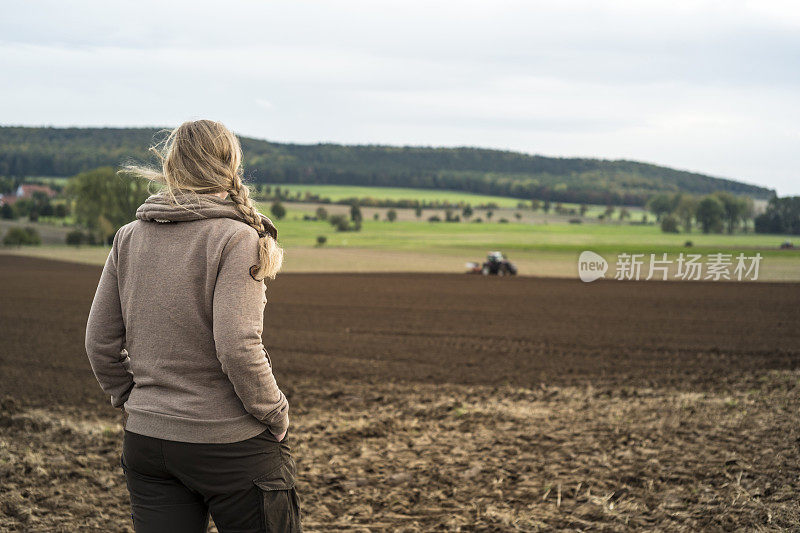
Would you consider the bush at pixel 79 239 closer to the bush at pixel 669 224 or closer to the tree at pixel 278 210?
the tree at pixel 278 210

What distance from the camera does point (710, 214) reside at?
1803cm

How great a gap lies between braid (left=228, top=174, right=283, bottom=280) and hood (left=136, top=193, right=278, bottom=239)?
0.02 meters

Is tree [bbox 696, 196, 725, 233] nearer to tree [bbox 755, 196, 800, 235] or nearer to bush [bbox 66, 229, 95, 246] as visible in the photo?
tree [bbox 755, 196, 800, 235]

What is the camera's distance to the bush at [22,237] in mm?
57594

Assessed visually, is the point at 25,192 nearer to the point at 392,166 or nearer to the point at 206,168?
the point at 392,166

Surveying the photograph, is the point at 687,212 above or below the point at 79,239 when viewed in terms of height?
above

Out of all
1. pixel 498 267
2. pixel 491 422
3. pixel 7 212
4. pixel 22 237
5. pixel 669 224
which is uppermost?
pixel 669 224

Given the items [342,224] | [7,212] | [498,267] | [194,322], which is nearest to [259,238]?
[194,322]

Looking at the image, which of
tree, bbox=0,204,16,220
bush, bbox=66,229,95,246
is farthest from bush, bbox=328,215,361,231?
tree, bbox=0,204,16,220

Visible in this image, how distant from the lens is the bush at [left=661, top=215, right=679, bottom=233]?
72.8ft

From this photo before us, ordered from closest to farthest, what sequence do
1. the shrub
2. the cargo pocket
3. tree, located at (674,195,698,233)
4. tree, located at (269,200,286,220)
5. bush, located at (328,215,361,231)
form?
the cargo pocket, tree, located at (674,195,698,233), tree, located at (269,200,286,220), the shrub, bush, located at (328,215,361,231)

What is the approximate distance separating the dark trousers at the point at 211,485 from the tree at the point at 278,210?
56.5m

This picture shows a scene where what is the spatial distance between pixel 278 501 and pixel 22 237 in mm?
63909

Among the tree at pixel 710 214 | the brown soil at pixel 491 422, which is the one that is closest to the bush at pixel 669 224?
the tree at pixel 710 214
